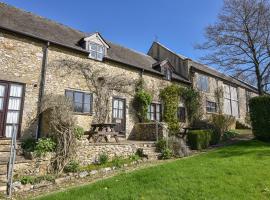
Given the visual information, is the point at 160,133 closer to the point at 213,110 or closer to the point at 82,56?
the point at 82,56

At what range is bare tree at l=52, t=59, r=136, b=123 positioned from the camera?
14.2 meters

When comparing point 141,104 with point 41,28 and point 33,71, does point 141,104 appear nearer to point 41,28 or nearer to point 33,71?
point 33,71

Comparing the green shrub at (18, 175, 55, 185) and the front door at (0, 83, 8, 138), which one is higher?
the front door at (0, 83, 8, 138)

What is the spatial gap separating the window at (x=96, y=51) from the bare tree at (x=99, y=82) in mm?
712

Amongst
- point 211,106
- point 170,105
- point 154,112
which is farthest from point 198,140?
point 211,106

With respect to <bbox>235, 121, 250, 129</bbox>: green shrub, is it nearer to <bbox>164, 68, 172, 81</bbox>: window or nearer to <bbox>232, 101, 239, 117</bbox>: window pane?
<bbox>232, 101, 239, 117</bbox>: window pane

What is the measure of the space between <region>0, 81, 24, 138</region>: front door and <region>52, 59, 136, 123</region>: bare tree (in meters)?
2.92

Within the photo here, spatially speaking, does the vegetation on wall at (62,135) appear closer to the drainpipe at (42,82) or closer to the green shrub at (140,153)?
the drainpipe at (42,82)

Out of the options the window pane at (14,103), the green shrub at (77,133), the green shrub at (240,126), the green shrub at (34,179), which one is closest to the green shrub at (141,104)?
the green shrub at (77,133)

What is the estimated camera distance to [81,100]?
46.8 ft

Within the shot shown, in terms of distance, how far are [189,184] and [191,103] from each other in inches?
589

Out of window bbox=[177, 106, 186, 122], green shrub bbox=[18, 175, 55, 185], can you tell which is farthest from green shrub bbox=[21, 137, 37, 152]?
window bbox=[177, 106, 186, 122]

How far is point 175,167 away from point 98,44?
394 inches

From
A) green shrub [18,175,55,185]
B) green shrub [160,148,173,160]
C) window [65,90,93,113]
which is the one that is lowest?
green shrub [18,175,55,185]
